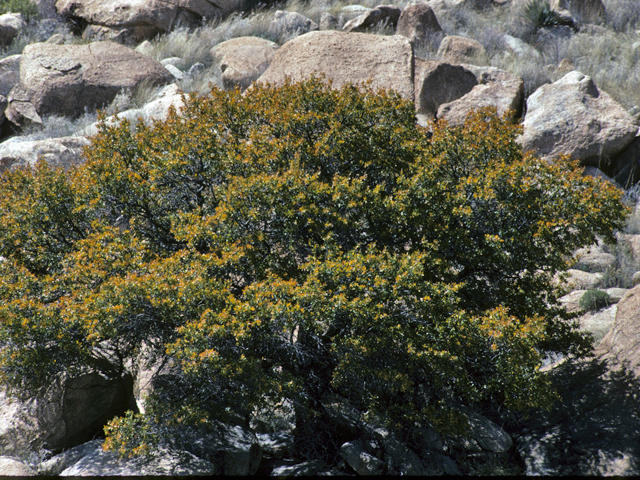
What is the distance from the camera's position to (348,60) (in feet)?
53.7

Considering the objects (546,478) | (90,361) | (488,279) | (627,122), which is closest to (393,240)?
(488,279)

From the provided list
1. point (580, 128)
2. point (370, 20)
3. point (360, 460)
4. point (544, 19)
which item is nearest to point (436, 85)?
point (580, 128)

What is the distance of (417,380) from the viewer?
8656 millimetres

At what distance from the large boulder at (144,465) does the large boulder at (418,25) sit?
705 inches

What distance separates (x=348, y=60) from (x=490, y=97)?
4.45 m

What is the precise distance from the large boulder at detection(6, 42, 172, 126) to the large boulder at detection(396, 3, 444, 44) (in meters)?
9.87

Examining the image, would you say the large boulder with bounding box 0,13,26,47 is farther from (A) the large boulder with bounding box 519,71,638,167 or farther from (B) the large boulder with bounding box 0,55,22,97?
(A) the large boulder with bounding box 519,71,638,167

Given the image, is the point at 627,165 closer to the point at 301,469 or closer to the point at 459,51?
the point at 459,51

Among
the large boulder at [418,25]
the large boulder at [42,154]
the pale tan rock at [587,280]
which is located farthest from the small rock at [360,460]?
the large boulder at [418,25]

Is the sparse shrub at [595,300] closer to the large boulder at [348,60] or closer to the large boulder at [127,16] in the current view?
the large boulder at [348,60]

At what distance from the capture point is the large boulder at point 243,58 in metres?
18.9

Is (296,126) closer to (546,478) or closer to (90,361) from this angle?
(90,361)

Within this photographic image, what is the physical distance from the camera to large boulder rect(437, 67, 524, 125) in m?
16.2

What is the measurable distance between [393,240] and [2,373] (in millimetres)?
6057
